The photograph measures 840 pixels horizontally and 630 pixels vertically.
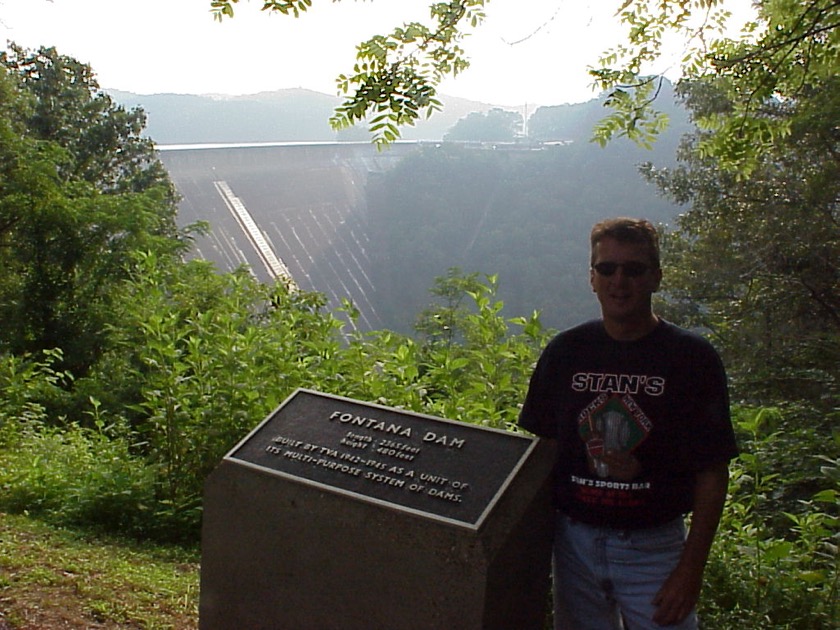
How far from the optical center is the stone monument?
2303 millimetres

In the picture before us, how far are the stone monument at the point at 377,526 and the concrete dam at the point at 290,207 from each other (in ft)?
80.1

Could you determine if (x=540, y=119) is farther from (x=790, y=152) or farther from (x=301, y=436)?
(x=301, y=436)

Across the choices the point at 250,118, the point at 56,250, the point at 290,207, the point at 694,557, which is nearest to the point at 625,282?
the point at 694,557

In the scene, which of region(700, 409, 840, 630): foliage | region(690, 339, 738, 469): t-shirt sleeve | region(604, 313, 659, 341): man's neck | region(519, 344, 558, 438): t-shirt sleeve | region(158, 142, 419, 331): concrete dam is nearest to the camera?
region(690, 339, 738, 469): t-shirt sleeve

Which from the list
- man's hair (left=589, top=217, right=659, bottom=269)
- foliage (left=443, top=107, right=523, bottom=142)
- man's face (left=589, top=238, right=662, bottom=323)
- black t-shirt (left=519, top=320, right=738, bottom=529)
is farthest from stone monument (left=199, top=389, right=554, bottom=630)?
foliage (left=443, top=107, right=523, bottom=142)

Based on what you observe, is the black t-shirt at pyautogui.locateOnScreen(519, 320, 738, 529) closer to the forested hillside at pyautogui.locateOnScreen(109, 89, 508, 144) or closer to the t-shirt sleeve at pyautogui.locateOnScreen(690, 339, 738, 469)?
the t-shirt sleeve at pyautogui.locateOnScreen(690, 339, 738, 469)

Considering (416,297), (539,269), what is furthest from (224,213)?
(539,269)

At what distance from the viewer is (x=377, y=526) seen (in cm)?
243

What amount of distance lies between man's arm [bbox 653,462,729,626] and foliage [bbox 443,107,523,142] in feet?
135

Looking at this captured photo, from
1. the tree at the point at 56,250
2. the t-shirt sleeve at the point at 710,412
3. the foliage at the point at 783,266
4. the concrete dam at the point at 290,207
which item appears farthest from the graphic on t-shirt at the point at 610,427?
the concrete dam at the point at 290,207

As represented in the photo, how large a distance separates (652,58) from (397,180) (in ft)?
109

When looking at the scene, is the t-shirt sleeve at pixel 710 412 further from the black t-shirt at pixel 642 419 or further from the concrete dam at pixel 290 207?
the concrete dam at pixel 290 207

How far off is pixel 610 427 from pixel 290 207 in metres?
33.6

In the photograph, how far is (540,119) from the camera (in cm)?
4128
